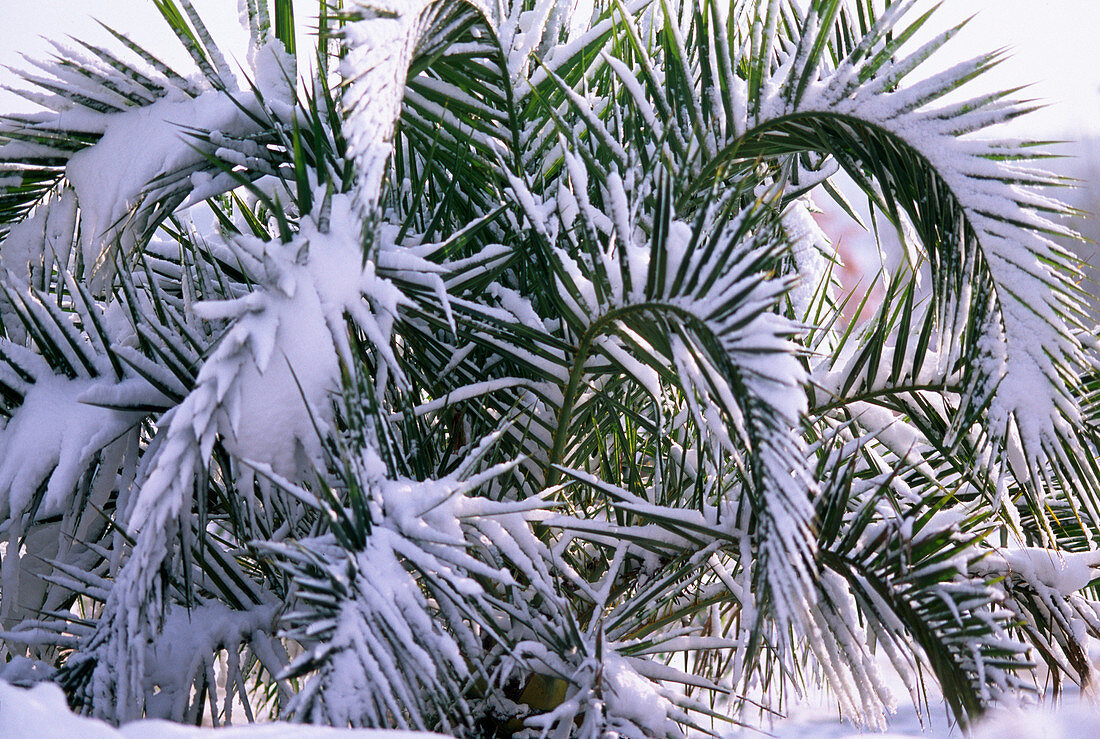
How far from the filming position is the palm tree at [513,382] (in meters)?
0.67

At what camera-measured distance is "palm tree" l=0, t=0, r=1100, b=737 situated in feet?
2.19

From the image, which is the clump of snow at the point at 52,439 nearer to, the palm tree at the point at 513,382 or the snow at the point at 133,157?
the palm tree at the point at 513,382

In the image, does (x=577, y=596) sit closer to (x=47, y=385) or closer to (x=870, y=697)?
(x=870, y=697)

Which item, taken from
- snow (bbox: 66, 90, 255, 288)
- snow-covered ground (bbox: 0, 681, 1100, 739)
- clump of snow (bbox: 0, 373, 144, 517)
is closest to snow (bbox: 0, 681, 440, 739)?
snow-covered ground (bbox: 0, 681, 1100, 739)

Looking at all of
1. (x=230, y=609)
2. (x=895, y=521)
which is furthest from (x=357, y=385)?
(x=895, y=521)

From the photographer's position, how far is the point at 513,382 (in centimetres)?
94

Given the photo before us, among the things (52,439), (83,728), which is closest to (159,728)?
(83,728)

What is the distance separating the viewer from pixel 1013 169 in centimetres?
84

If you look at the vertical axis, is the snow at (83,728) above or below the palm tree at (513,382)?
below

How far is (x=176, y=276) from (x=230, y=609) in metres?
0.53

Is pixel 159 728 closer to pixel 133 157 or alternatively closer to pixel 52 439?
pixel 52 439

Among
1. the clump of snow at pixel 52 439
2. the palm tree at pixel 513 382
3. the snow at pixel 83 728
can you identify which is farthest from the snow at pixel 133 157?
the snow at pixel 83 728

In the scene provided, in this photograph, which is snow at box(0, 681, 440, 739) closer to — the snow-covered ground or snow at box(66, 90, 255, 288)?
the snow-covered ground

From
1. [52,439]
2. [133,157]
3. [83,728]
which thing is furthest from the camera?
[133,157]
